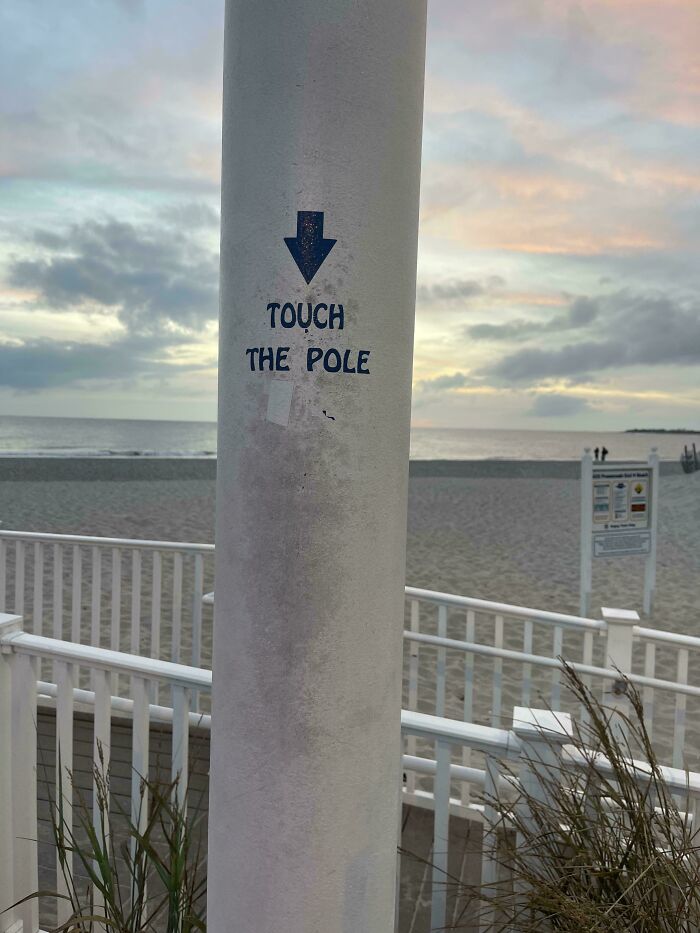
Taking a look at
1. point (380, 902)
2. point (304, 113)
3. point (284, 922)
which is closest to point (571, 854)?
point (380, 902)

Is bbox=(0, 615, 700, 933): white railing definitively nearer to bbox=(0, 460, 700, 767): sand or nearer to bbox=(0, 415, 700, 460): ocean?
bbox=(0, 460, 700, 767): sand

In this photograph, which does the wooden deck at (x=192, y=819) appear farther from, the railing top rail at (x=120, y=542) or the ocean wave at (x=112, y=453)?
the ocean wave at (x=112, y=453)

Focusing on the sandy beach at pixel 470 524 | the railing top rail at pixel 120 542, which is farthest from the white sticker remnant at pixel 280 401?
the sandy beach at pixel 470 524

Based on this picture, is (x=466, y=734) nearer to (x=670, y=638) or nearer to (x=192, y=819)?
(x=192, y=819)

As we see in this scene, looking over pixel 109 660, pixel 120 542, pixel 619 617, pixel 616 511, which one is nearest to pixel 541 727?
pixel 109 660

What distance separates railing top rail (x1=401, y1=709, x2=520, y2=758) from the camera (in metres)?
1.91

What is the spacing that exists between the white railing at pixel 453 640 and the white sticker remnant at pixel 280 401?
5.34 feet

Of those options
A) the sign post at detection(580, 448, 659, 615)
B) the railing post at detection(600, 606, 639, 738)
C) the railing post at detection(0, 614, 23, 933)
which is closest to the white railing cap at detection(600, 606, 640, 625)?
the railing post at detection(600, 606, 639, 738)

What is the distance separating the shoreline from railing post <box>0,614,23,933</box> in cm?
2980

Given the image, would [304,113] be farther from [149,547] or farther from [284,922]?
[149,547]

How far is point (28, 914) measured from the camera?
8.29ft

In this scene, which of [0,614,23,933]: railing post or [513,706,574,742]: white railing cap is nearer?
[513,706,574,742]: white railing cap

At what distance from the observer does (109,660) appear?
2.28 metres

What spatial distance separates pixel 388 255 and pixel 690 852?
4.78 feet
